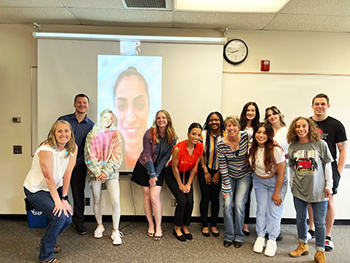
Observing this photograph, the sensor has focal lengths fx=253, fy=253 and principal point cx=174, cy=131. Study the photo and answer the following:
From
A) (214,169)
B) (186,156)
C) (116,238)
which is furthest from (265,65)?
(116,238)

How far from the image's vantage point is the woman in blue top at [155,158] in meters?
2.78

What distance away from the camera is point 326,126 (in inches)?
105

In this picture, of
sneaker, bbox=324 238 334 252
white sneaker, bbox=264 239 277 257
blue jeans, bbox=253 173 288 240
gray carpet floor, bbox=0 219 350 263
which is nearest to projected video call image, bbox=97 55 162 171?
gray carpet floor, bbox=0 219 350 263

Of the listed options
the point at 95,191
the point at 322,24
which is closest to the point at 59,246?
the point at 95,191

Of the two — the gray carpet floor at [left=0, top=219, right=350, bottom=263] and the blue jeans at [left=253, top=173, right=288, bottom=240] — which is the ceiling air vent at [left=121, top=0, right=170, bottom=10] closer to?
the blue jeans at [left=253, top=173, right=288, bottom=240]

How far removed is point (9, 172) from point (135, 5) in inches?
104

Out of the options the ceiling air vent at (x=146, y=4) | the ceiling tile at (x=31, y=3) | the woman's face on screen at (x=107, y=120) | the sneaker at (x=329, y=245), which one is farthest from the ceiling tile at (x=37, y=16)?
the sneaker at (x=329, y=245)

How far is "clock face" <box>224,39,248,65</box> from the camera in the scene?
10.8ft

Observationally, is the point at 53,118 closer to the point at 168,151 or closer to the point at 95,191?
the point at 95,191

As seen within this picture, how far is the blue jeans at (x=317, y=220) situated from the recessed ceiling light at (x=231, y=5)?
6.79 feet

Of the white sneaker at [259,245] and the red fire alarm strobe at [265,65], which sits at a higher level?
the red fire alarm strobe at [265,65]

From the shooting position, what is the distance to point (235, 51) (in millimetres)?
3295

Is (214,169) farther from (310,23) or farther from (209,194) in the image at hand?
(310,23)

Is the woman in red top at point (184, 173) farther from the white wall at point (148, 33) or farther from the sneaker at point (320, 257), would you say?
the sneaker at point (320, 257)
